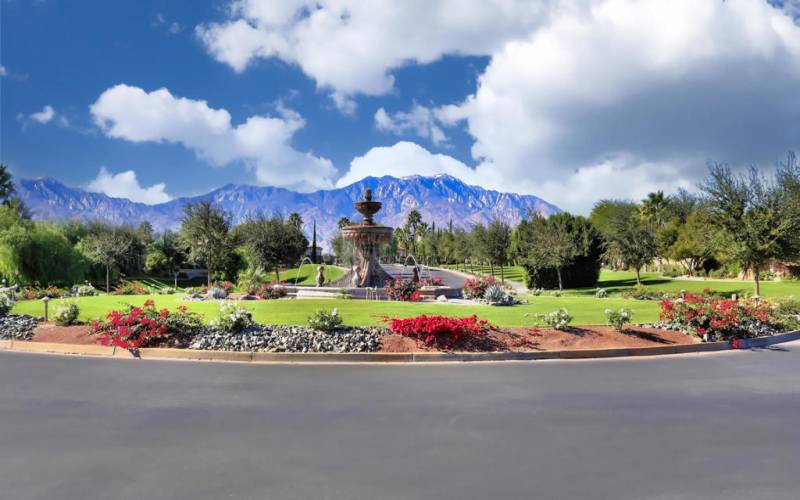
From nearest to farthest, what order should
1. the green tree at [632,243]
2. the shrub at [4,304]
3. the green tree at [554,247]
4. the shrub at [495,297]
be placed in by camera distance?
1. the shrub at [4,304]
2. the shrub at [495,297]
3. the green tree at [554,247]
4. the green tree at [632,243]

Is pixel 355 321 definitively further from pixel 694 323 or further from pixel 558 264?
pixel 558 264

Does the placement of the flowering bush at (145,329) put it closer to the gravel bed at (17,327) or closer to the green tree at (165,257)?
the gravel bed at (17,327)

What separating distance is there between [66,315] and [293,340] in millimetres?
7270

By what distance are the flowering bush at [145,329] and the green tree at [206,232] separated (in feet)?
85.5

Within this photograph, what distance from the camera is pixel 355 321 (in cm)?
1562

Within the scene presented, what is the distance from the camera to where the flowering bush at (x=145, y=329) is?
12.8 m

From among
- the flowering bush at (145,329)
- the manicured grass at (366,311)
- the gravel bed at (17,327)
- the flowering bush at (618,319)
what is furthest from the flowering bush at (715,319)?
the gravel bed at (17,327)

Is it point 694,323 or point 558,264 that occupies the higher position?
point 558,264

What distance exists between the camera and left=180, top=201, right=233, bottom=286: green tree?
39.7 m

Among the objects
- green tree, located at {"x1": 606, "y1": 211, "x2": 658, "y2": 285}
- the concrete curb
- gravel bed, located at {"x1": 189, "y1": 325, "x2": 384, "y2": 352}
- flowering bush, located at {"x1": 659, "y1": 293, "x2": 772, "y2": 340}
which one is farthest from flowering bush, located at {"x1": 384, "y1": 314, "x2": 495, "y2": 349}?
green tree, located at {"x1": 606, "y1": 211, "x2": 658, "y2": 285}

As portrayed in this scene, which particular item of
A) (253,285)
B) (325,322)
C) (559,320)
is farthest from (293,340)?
(253,285)

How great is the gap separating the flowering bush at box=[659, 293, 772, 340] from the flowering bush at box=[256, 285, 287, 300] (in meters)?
17.3

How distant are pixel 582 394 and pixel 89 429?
6858mm

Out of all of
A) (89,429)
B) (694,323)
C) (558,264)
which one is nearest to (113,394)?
(89,429)
